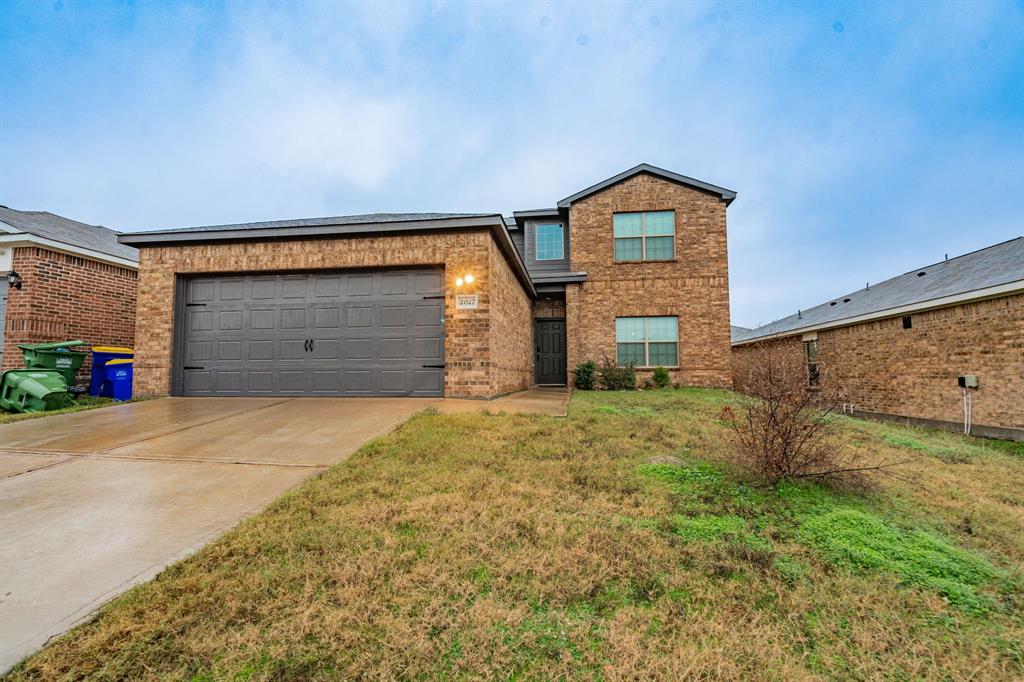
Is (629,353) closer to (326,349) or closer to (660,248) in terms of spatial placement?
(660,248)

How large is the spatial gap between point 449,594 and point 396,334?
597cm

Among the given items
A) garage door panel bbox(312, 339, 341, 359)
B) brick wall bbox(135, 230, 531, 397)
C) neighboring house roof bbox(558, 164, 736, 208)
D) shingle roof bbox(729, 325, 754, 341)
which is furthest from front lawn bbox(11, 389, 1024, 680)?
shingle roof bbox(729, 325, 754, 341)

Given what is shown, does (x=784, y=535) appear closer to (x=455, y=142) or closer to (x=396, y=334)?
(x=396, y=334)

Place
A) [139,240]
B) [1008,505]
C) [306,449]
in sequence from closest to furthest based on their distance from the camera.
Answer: [1008,505]
[306,449]
[139,240]

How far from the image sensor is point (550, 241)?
557 inches

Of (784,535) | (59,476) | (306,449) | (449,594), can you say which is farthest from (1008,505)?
(59,476)

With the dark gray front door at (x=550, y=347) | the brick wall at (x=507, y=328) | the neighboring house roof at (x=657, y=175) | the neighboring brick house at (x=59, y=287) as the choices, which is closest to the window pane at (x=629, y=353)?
the dark gray front door at (x=550, y=347)

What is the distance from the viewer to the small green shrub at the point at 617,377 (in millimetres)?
11625

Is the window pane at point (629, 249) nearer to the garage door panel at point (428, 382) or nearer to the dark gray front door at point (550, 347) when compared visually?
the dark gray front door at point (550, 347)

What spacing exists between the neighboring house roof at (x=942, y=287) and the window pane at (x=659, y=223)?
5.22m

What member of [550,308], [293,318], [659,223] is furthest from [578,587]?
[659,223]

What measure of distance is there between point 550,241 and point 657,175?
154 inches

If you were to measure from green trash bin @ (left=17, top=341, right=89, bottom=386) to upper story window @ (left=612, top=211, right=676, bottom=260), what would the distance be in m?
13.1

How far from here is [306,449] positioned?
156 inches
